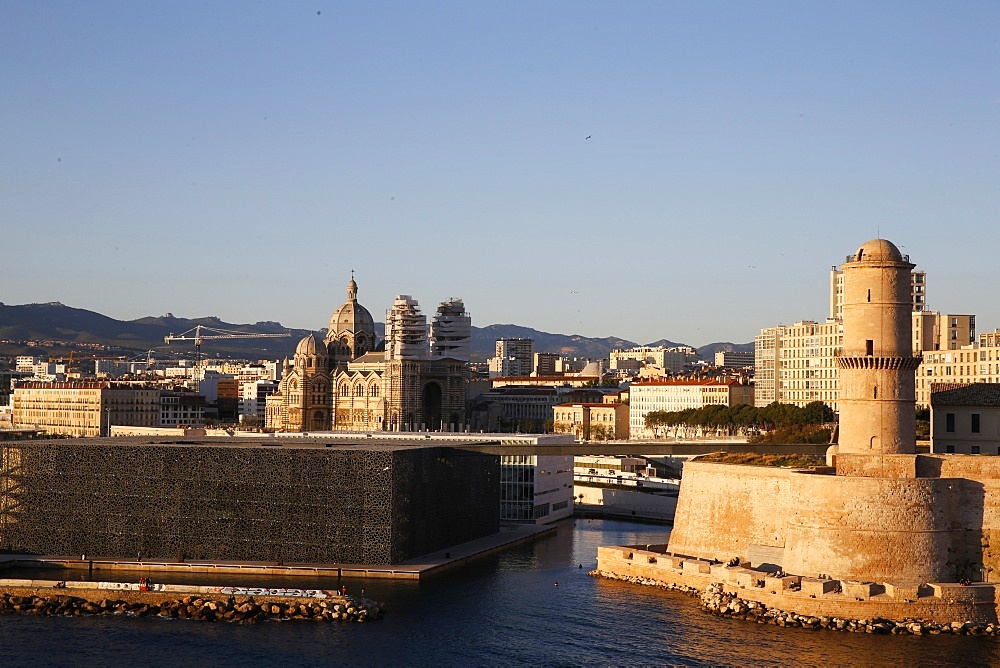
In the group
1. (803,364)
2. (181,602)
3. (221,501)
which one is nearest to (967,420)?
(221,501)

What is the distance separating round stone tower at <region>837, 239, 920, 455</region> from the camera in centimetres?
5756

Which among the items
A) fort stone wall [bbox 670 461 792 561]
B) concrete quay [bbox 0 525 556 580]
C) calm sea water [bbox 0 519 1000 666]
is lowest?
calm sea water [bbox 0 519 1000 666]

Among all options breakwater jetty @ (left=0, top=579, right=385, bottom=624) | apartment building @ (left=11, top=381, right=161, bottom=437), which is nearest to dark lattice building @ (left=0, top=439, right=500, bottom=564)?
breakwater jetty @ (left=0, top=579, right=385, bottom=624)

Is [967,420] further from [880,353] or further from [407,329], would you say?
[407,329]

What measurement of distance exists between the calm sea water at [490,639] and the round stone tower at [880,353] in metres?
10.1

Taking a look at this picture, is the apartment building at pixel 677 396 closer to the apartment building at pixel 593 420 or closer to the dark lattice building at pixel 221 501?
the apartment building at pixel 593 420

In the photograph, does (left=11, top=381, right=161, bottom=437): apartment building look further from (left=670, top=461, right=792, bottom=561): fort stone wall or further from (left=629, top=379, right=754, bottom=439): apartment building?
(left=670, top=461, right=792, bottom=561): fort stone wall

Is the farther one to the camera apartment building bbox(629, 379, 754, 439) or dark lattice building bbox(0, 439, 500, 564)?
apartment building bbox(629, 379, 754, 439)

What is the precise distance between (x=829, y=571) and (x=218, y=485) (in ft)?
85.3

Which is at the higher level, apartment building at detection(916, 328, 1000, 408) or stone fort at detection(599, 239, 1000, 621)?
apartment building at detection(916, 328, 1000, 408)

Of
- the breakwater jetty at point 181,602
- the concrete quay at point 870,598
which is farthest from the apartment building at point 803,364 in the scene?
the breakwater jetty at point 181,602

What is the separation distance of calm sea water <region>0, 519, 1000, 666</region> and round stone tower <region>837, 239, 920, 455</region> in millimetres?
10115

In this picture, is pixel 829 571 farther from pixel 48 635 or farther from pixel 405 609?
pixel 48 635

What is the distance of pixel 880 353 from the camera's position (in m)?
57.7
